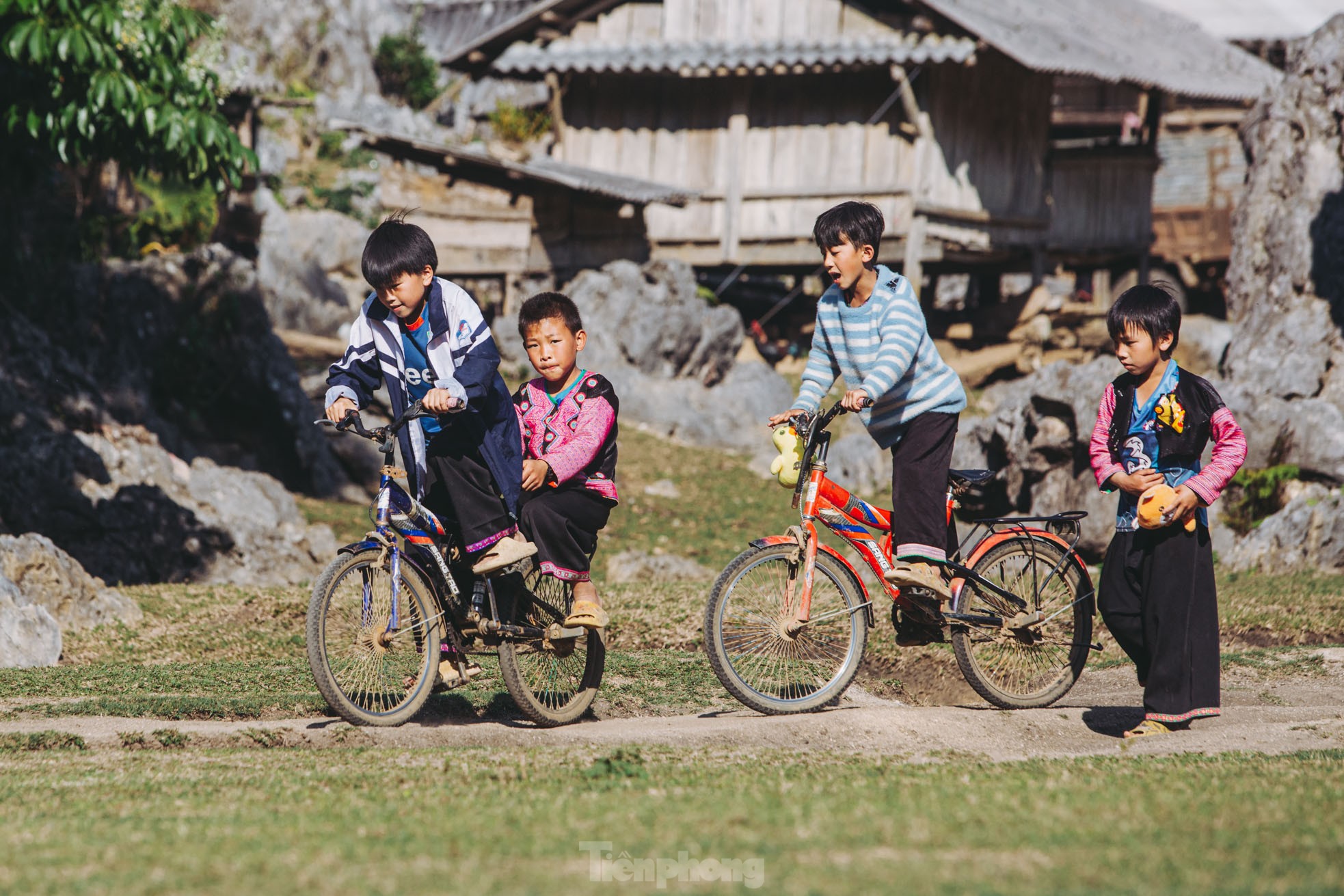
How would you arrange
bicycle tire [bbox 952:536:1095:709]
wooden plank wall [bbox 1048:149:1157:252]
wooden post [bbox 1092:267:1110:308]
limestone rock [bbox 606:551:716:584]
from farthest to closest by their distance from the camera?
wooden post [bbox 1092:267:1110:308] → wooden plank wall [bbox 1048:149:1157:252] → limestone rock [bbox 606:551:716:584] → bicycle tire [bbox 952:536:1095:709]

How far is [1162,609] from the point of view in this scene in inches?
222

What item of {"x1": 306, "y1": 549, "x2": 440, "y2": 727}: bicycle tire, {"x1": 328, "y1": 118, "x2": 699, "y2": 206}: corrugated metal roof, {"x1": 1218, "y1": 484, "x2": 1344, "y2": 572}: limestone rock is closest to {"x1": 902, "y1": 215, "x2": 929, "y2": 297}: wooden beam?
{"x1": 328, "y1": 118, "x2": 699, "y2": 206}: corrugated metal roof

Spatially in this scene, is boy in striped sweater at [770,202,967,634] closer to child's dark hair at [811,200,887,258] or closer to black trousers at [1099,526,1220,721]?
child's dark hair at [811,200,887,258]

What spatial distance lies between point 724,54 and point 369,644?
50.0 feet

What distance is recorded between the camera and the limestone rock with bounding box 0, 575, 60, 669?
731 centimetres

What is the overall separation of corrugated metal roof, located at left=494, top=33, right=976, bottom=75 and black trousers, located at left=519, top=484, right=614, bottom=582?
45.9 feet

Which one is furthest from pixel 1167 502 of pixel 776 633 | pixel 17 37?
pixel 17 37

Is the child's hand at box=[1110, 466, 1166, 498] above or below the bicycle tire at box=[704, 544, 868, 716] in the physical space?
above

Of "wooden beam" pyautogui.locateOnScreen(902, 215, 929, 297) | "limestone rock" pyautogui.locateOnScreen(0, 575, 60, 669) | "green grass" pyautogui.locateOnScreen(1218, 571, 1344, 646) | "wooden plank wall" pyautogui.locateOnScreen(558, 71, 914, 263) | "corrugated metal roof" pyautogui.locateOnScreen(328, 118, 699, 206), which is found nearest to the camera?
"limestone rock" pyautogui.locateOnScreen(0, 575, 60, 669)

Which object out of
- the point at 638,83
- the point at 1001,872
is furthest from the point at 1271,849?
the point at 638,83

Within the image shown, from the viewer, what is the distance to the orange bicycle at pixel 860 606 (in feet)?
19.0

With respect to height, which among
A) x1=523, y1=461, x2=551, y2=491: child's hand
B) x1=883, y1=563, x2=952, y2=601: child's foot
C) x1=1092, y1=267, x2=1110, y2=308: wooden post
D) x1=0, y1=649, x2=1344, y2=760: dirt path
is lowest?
x1=0, y1=649, x2=1344, y2=760: dirt path

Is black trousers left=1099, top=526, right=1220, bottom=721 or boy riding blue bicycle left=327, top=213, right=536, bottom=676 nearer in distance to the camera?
boy riding blue bicycle left=327, top=213, right=536, bottom=676

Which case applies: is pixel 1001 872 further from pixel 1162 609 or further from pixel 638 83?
pixel 638 83
